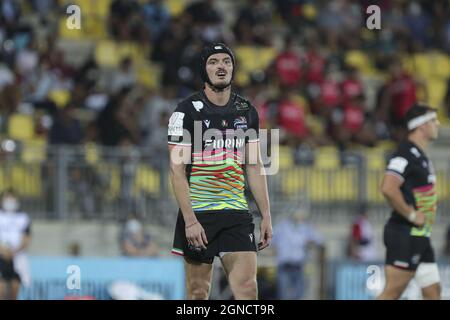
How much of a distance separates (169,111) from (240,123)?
10.6 meters

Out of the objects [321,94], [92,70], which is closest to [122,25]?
[92,70]

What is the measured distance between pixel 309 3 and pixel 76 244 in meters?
8.95

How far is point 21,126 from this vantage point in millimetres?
19297

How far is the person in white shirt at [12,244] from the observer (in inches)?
602

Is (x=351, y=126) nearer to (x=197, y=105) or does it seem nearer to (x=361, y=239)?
(x=361, y=239)

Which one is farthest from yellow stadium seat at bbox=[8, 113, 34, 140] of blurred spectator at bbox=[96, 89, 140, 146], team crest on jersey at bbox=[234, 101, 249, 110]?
team crest on jersey at bbox=[234, 101, 249, 110]

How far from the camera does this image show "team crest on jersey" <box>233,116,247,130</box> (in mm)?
9234

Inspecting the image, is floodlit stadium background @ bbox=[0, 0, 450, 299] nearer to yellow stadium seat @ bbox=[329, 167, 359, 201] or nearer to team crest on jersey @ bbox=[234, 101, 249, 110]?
yellow stadium seat @ bbox=[329, 167, 359, 201]

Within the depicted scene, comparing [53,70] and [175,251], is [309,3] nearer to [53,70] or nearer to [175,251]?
[53,70]

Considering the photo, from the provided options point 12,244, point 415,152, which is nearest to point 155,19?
point 12,244

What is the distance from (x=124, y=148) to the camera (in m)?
18.5

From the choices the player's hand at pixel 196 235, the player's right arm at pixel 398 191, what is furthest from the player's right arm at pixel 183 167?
the player's right arm at pixel 398 191

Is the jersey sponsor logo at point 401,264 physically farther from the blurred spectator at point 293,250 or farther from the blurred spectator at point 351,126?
the blurred spectator at point 351,126

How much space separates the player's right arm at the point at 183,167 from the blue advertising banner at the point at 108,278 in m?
6.63
